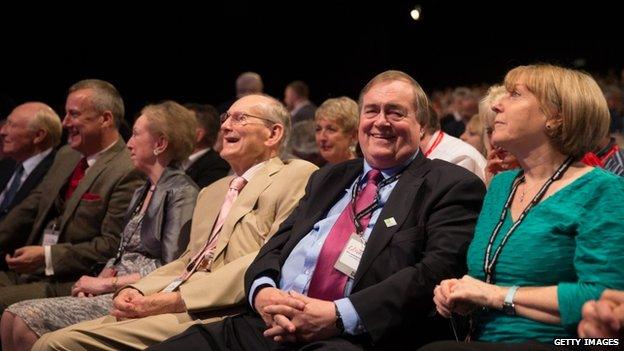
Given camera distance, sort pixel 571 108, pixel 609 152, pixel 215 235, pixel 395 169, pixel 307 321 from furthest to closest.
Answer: pixel 609 152
pixel 215 235
pixel 395 169
pixel 307 321
pixel 571 108

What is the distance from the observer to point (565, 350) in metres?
2.48

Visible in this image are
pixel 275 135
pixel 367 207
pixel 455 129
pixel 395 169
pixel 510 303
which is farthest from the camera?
pixel 455 129

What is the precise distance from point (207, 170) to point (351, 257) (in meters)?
2.82

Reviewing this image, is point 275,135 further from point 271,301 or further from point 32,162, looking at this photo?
point 32,162

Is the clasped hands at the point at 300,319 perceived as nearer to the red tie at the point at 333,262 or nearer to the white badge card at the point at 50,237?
the red tie at the point at 333,262

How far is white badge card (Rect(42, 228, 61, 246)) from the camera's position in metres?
4.96

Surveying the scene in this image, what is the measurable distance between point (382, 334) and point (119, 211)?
8.00ft

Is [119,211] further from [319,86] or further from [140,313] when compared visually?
[319,86]

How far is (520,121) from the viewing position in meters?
2.80

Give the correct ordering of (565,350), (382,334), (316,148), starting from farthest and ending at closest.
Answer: (316,148) < (382,334) < (565,350)

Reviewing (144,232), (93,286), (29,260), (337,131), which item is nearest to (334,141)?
(337,131)

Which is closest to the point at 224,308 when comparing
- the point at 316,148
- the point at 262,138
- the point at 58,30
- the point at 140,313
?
the point at 140,313

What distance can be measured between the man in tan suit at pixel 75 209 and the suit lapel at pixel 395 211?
220 centimetres

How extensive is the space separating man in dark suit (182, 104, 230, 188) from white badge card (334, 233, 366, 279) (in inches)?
102
